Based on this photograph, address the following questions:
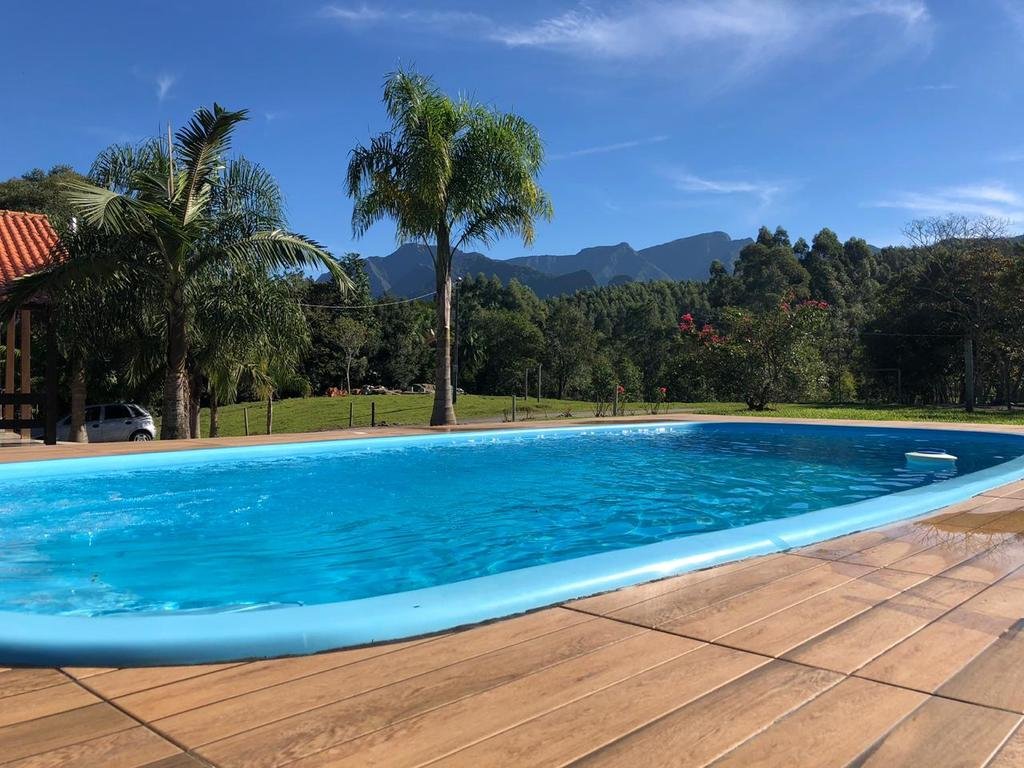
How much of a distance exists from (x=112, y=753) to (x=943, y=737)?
1954 mm

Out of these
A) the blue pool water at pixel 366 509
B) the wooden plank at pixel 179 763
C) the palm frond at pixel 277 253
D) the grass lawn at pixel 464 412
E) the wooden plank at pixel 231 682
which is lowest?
the blue pool water at pixel 366 509

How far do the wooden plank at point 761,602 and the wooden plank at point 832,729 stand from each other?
527 mm

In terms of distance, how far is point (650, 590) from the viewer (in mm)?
2982

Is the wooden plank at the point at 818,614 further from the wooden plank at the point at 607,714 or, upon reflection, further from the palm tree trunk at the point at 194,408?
the palm tree trunk at the point at 194,408

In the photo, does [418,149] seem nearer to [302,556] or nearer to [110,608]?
[302,556]

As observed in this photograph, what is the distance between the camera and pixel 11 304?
9.87 meters

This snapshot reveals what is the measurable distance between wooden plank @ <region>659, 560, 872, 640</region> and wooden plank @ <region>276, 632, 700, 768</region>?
155 mm

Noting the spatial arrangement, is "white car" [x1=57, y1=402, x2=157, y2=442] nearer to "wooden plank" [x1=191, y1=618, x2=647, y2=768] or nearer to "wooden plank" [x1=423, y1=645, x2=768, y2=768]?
"wooden plank" [x1=191, y1=618, x2=647, y2=768]

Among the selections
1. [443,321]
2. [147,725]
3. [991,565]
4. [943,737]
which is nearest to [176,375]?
[443,321]

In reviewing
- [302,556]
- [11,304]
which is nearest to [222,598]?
[302,556]

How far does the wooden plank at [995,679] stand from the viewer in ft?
6.30

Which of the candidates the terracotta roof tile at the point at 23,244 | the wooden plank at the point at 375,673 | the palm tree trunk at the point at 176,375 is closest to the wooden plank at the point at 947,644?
the wooden plank at the point at 375,673

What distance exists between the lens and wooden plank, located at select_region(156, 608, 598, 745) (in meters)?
1.75

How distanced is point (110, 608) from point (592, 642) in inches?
126
